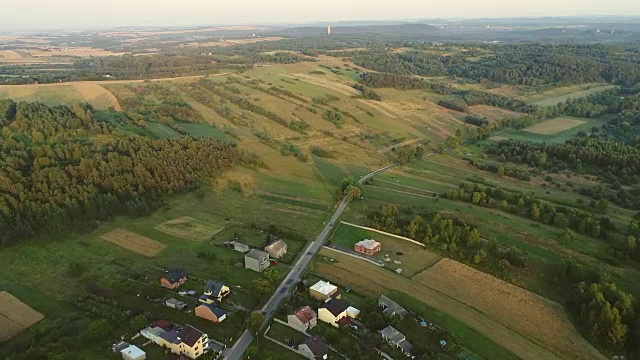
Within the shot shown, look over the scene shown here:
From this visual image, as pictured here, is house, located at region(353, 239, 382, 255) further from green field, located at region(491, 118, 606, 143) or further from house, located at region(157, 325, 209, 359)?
green field, located at region(491, 118, 606, 143)

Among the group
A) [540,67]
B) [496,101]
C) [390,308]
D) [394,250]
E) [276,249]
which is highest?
[540,67]

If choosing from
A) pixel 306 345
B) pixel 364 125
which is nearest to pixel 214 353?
pixel 306 345

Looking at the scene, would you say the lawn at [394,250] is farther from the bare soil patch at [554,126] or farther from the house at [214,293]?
the bare soil patch at [554,126]

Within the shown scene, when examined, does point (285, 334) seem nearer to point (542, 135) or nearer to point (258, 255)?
point (258, 255)

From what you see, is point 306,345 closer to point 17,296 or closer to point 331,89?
point 17,296

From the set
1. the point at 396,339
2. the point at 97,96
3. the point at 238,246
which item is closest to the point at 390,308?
the point at 396,339

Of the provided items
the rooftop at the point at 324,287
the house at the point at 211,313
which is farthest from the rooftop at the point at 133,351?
the rooftop at the point at 324,287
